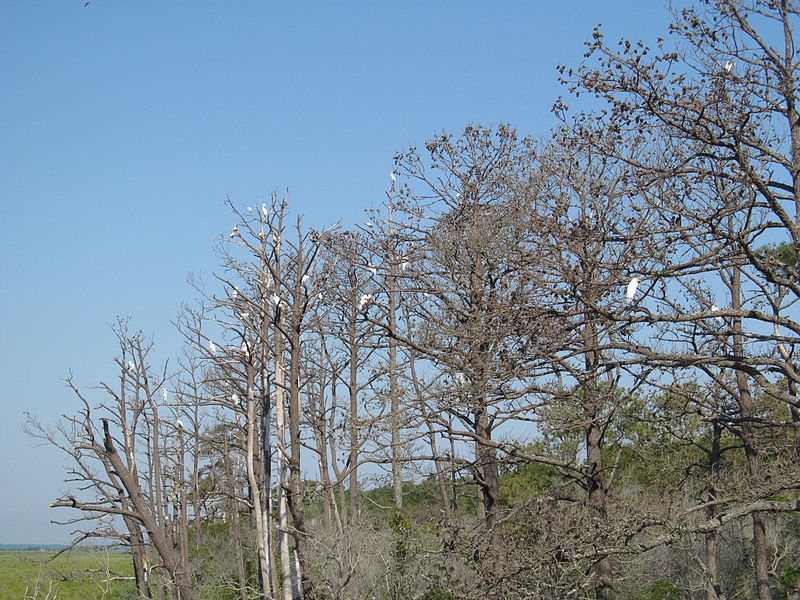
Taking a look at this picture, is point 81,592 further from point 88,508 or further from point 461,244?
point 461,244

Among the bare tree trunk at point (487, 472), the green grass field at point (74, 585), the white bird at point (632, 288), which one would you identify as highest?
the white bird at point (632, 288)

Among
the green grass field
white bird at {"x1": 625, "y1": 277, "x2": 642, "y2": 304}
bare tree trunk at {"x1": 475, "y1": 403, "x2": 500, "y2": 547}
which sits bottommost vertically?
the green grass field

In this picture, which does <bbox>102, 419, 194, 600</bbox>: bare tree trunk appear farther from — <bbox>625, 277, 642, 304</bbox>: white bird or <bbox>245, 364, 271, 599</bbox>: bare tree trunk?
<bbox>625, 277, 642, 304</bbox>: white bird

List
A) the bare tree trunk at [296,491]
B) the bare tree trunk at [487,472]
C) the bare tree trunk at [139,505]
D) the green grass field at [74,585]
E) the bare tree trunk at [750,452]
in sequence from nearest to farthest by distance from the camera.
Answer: the bare tree trunk at [487,472] < the bare tree trunk at [296,491] < the bare tree trunk at [750,452] < the bare tree trunk at [139,505] < the green grass field at [74,585]

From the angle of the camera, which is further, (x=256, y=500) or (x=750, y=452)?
(x=256, y=500)

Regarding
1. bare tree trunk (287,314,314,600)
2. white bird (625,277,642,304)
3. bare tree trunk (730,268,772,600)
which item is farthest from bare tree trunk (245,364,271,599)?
white bird (625,277,642,304)

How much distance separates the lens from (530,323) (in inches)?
351

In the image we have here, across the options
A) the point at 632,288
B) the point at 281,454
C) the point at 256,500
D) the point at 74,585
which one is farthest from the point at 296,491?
the point at 74,585

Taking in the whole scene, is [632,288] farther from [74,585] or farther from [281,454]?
[74,585]

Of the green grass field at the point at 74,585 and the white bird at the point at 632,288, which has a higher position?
the white bird at the point at 632,288

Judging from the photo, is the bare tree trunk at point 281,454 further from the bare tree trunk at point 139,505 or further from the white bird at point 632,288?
the white bird at point 632,288

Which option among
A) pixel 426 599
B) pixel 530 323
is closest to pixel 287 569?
pixel 426 599

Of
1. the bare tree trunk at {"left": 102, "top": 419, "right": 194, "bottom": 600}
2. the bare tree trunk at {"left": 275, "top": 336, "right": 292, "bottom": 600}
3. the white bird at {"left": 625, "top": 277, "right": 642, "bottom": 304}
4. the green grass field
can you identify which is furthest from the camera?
the green grass field

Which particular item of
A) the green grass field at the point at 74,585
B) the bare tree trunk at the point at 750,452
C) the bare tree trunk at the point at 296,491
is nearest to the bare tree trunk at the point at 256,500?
the bare tree trunk at the point at 296,491
